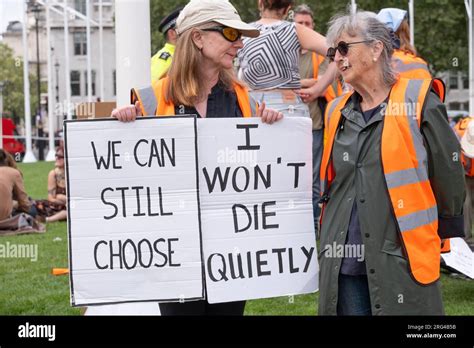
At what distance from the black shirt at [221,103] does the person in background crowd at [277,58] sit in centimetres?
209

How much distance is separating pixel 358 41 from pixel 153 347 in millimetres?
1840

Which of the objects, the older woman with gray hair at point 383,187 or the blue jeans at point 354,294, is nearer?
the older woman with gray hair at point 383,187

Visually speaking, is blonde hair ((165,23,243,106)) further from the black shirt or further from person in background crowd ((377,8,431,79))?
person in background crowd ((377,8,431,79))

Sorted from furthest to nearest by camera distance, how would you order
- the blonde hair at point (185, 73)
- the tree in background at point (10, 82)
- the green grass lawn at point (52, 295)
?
1. the tree in background at point (10, 82)
2. the green grass lawn at point (52, 295)
3. the blonde hair at point (185, 73)

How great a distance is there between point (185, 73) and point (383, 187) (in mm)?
1010

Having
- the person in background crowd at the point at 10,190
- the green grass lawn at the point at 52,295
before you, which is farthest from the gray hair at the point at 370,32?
the person in background crowd at the point at 10,190

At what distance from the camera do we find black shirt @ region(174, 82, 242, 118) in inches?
173

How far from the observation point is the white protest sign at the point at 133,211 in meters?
4.22

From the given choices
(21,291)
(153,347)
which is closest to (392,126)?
(153,347)

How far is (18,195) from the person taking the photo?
12.9m

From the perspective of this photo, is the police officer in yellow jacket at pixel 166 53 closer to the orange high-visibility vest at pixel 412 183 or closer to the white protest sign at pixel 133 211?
the white protest sign at pixel 133 211

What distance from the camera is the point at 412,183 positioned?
4027 millimetres

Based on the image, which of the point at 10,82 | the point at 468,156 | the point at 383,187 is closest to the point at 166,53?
the point at 468,156

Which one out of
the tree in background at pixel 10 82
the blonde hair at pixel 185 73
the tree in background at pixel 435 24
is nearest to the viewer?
the blonde hair at pixel 185 73
